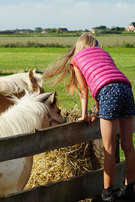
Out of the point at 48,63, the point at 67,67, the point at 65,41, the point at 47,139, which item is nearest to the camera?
the point at 47,139

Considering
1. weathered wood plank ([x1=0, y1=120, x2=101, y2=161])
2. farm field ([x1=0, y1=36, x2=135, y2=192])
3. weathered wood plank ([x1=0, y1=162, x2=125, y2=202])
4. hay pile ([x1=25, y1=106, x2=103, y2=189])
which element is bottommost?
farm field ([x1=0, y1=36, x2=135, y2=192])

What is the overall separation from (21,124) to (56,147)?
44 centimetres

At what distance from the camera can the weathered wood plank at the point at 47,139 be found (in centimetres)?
288

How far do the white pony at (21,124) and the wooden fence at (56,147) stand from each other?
0.32m

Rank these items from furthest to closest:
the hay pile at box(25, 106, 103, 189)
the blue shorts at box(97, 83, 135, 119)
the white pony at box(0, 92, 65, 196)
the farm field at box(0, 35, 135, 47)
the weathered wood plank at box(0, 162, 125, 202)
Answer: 1. the farm field at box(0, 35, 135, 47)
2. the hay pile at box(25, 106, 103, 189)
3. the blue shorts at box(97, 83, 135, 119)
4. the white pony at box(0, 92, 65, 196)
5. the weathered wood plank at box(0, 162, 125, 202)

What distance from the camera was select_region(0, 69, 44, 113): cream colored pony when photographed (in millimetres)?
5680

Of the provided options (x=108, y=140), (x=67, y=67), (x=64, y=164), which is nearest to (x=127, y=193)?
(x=108, y=140)

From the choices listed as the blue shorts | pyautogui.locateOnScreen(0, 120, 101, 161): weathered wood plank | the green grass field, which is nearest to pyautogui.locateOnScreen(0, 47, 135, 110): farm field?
the green grass field

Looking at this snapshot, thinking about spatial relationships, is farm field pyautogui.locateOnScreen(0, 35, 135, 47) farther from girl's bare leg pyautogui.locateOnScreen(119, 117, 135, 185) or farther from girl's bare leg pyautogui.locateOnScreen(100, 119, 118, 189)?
girl's bare leg pyautogui.locateOnScreen(100, 119, 118, 189)

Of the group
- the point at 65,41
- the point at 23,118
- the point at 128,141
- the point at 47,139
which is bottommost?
the point at 65,41

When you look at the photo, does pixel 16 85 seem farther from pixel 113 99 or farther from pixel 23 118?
pixel 113 99

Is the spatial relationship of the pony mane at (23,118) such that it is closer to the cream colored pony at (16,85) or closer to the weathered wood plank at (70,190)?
the weathered wood plank at (70,190)

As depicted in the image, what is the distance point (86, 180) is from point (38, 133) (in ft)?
3.22

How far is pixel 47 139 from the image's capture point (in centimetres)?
323
